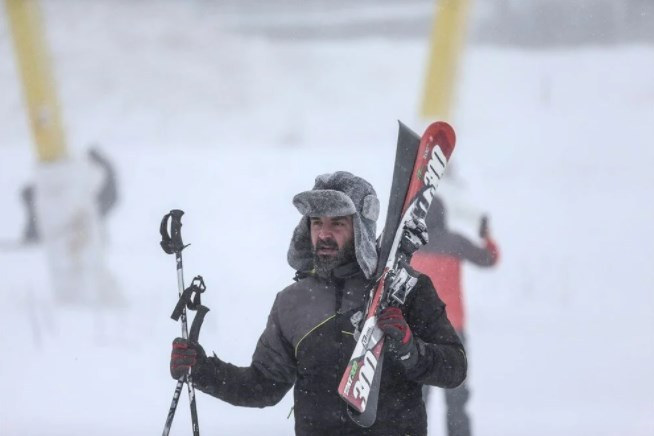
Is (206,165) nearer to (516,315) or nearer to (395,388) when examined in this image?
(516,315)

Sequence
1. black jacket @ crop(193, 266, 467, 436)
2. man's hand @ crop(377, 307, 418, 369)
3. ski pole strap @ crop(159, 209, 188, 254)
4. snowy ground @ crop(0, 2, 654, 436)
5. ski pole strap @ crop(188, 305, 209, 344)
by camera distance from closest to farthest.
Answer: man's hand @ crop(377, 307, 418, 369) < black jacket @ crop(193, 266, 467, 436) < ski pole strap @ crop(188, 305, 209, 344) < ski pole strap @ crop(159, 209, 188, 254) < snowy ground @ crop(0, 2, 654, 436)

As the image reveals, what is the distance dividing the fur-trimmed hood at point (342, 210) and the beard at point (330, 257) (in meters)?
0.02

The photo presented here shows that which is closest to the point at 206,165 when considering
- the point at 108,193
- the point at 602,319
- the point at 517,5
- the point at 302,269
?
the point at 108,193

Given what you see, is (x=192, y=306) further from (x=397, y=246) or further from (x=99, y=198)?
(x=99, y=198)

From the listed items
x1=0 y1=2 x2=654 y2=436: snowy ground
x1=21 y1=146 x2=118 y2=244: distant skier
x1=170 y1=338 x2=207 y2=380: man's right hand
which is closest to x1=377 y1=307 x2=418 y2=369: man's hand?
x1=170 y1=338 x2=207 y2=380: man's right hand

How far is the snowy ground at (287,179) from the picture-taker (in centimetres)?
589

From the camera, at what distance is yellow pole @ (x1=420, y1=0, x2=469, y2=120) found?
6434 mm


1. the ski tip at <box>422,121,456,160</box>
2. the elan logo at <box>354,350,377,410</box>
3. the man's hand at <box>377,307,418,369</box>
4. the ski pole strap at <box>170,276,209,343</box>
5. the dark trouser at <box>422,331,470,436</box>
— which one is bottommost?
the dark trouser at <box>422,331,470,436</box>

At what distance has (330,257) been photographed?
6.30ft

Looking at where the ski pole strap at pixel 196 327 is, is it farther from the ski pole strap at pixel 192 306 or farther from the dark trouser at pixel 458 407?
the dark trouser at pixel 458 407

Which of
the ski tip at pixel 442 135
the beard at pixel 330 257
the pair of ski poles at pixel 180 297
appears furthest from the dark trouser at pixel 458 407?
the beard at pixel 330 257

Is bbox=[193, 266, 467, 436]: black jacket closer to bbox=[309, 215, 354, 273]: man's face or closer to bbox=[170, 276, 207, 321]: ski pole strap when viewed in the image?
bbox=[309, 215, 354, 273]: man's face

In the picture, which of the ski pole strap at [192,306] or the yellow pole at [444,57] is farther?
the yellow pole at [444,57]

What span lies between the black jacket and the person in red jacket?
143 centimetres
